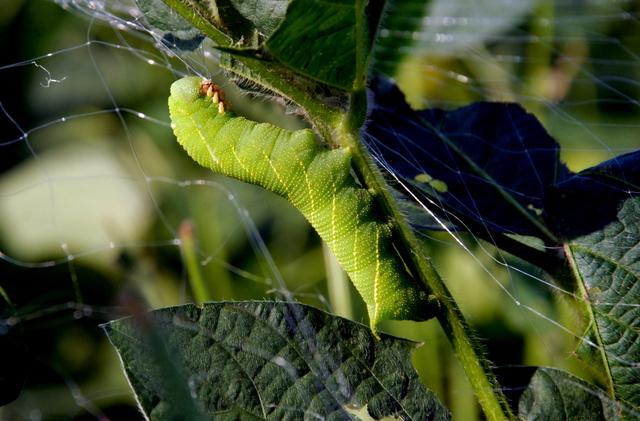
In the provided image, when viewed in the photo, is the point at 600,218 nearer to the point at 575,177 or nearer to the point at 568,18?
the point at 575,177

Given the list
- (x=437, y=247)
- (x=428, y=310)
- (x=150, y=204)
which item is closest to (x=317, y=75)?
(x=428, y=310)

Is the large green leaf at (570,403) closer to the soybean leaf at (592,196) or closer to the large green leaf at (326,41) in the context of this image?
the soybean leaf at (592,196)

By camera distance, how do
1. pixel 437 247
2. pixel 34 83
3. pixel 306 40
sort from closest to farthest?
pixel 306 40
pixel 437 247
pixel 34 83

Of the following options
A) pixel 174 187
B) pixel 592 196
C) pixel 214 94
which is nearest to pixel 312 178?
pixel 214 94

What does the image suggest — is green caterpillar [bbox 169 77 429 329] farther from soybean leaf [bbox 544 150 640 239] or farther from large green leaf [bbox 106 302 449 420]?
soybean leaf [bbox 544 150 640 239]

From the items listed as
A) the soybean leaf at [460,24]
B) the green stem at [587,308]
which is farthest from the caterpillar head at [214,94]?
the soybean leaf at [460,24]

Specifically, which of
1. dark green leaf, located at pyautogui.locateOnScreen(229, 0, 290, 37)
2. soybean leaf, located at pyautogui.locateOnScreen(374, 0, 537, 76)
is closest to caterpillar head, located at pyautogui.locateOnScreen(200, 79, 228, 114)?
dark green leaf, located at pyautogui.locateOnScreen(229, 0, 290, 37)

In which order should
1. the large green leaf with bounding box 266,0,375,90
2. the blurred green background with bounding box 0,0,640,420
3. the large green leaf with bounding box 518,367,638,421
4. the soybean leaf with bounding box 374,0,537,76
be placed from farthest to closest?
the soybean leaf with bounding box 374,0,537,76 < the blurred green background with bounding box 0,0,640,420 < the large green leaf with bounding box 518,367,638,421 < the large green leaf with bounding box 266,0,375,90
